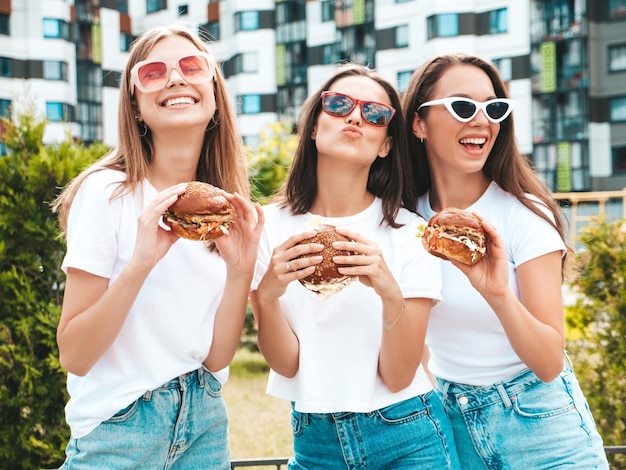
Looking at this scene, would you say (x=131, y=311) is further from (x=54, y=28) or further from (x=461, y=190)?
(x=54, y=28)

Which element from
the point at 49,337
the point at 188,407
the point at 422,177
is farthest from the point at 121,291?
the point at 49,337

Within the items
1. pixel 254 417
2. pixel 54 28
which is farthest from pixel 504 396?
pixel 54 28

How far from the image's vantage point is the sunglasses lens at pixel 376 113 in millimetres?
2799

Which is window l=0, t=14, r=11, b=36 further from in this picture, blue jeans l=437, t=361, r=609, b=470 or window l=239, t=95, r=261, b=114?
blue jeans l=437, t=361, r=609, b=470

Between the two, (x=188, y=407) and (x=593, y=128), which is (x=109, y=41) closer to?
(x=593, y=128)

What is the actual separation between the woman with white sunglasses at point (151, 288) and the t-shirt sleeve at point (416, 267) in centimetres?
57

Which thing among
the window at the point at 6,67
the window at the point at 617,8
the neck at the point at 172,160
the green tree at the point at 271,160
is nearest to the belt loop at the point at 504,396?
the neck at the point at 172,160

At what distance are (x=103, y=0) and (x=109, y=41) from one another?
2.34 metres

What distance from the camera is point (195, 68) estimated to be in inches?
108

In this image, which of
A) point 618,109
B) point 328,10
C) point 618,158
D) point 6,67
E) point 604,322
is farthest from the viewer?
point 328,10

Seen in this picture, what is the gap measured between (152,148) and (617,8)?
36.0 meters

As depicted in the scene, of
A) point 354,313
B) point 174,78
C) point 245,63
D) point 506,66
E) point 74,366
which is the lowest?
point 74,366

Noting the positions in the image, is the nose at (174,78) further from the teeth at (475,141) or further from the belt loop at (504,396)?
the belt loop at (504,396)

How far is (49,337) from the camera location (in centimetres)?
464
